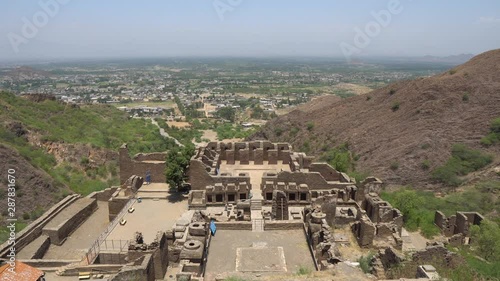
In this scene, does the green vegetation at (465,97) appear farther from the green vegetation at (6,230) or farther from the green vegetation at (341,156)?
the green vegetation at (6,230)

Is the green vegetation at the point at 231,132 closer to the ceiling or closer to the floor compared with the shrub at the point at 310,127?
closer to the floor

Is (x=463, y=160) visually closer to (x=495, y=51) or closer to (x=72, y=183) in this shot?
(x=495, y=51)

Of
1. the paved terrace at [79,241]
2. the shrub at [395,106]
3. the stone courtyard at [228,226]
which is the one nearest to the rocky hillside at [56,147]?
the paved terrace at [79,241]

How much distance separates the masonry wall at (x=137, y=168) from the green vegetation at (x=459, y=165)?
28.6 meters

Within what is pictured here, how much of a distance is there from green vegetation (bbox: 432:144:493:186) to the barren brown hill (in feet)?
3.45

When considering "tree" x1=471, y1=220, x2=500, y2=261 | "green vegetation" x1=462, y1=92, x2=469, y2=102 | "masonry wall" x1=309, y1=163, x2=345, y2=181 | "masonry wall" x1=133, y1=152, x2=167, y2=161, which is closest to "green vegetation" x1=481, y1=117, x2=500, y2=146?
"green vegetation" x1=462, y1=92, x2=469, y2=102

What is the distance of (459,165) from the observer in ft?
130

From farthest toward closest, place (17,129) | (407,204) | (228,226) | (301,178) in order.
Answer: (17,129), (407,204), (301,178), (228,226)

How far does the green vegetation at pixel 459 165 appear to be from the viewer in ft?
125

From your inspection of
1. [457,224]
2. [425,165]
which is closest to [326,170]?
[457,224]

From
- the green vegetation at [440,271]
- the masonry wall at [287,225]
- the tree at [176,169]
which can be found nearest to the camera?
the green vegetation at [440,271]

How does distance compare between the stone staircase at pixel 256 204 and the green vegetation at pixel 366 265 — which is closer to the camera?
the green vegetation at pixel 366 265

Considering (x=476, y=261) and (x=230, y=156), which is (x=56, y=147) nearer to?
(x=230, y=156)

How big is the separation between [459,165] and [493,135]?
758 centimetres
